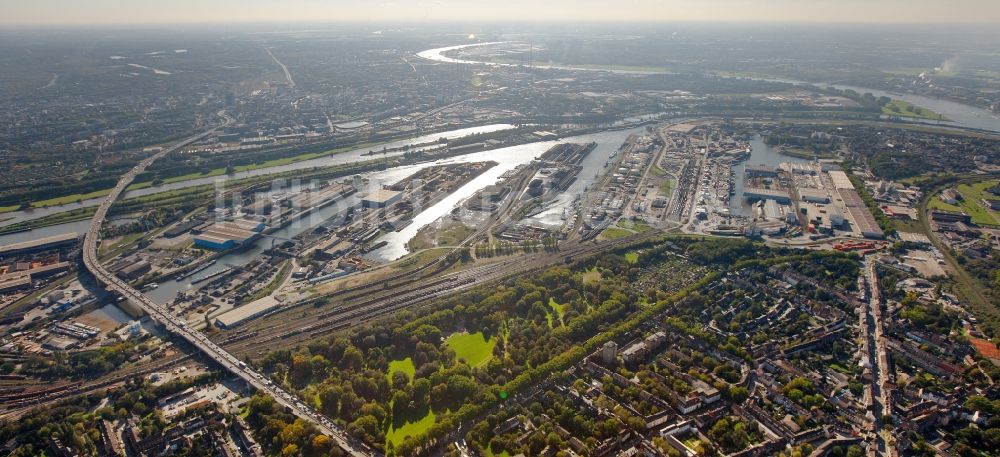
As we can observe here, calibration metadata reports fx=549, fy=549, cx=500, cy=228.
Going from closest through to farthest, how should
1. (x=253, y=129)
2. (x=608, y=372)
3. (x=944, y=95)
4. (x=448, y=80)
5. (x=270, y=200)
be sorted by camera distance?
(x=608, y=372) → (x=270, y=200) → (x=253, y=129) → (x=944, y=95) → (x=448, y=80)

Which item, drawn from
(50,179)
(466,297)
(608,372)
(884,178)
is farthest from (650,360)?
(50,179)

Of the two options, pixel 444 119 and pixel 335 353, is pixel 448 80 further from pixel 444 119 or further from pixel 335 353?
pixel 335 353

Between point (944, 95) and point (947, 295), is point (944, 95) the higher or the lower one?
the higher one

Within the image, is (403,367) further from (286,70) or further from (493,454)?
(286,70)

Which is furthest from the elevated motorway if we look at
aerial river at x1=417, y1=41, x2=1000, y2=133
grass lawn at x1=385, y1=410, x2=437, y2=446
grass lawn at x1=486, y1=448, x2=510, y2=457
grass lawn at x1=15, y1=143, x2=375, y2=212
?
aerial river at x1=417, y1=41, x2=1000, y2=133

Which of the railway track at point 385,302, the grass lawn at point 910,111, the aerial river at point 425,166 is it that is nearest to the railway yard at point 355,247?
A: the railway track at point 385,302

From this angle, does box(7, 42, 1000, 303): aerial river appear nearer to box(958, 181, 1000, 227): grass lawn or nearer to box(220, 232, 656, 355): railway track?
box(220, 232, 656, 355): railway track
